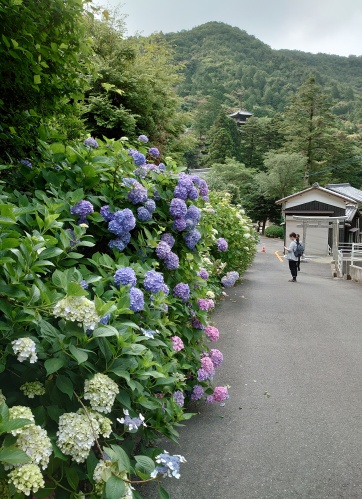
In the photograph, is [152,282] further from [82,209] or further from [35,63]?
[35,63]

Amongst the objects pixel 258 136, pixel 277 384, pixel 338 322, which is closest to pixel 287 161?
pixel 258 136

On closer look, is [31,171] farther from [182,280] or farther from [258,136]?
[258,136]

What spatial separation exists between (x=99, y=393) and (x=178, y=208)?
63.1 inches

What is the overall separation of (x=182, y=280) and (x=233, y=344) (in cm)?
285

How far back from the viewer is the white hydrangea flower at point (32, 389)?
1.58 m

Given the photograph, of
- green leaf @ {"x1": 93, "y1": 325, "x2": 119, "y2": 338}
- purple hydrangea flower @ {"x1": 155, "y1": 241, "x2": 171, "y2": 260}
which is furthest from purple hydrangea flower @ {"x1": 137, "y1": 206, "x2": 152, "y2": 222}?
green leaf @ {"x1": 93, "y1": 325, "x2": 119, "y2": 338}

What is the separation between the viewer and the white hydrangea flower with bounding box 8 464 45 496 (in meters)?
1.26

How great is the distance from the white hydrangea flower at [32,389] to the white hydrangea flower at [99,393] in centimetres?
17

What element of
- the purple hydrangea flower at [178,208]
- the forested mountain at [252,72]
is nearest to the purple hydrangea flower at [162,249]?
the purple hydrangea flower at [178,208]

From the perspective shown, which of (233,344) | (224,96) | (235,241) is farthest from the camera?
(224,96)

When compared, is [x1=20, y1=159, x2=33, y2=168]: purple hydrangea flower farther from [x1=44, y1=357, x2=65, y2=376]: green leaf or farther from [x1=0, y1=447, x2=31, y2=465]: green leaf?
[x1=0, y1=447, x2=31, y2=465]: green leaf

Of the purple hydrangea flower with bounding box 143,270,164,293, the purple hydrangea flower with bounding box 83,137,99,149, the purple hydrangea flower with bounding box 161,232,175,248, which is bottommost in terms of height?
the purple hydrangea flower with bounding box 143,270,164,293

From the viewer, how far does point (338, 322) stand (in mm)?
7664

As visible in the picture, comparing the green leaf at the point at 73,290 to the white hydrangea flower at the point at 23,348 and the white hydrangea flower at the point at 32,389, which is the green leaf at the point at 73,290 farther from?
the white hydrangea flower at the point at 32,389
